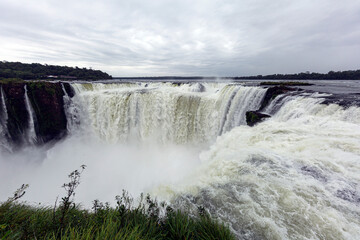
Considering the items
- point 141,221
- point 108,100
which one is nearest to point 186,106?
point 108,100

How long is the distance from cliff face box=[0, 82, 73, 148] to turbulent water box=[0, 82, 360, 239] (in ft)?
2.92

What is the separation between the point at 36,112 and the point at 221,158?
824 inches

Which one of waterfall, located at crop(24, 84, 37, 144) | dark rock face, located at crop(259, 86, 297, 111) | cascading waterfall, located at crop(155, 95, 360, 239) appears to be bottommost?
waterfall, located at crop(24, 84, 37, 144)

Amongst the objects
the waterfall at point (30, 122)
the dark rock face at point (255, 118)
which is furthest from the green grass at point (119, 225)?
the waterfall at point (30, 122)

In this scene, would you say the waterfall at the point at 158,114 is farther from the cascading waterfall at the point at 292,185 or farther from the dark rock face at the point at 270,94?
the cascading waterfall at the point at 292,185

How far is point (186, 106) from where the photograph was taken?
16.8 m

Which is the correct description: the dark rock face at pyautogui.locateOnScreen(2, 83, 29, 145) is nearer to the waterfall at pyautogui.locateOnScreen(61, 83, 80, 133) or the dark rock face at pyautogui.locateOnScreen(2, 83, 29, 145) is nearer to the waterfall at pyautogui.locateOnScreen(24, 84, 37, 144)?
the waterfall at pyautogui.locateOnScreen(24, 84, 37, 144)

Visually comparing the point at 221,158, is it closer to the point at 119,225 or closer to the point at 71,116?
the point at 119,225

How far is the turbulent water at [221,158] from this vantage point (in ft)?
12.0

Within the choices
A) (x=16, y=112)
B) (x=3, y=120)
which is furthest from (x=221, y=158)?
(x=3, y=120)

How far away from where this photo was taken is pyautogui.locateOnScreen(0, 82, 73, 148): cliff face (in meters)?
16.1

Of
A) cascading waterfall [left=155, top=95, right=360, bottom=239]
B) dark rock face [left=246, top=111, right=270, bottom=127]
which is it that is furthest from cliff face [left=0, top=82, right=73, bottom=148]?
dark rock face [left=246, top=111, right=270, bottom=127]

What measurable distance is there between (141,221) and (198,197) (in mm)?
1983

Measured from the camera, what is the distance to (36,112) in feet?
56.6
